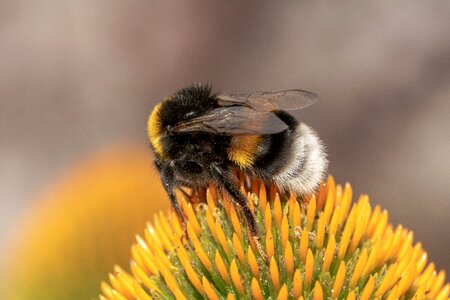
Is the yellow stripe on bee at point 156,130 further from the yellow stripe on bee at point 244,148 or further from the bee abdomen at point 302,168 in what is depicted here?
the bee abdomen at point 302,168

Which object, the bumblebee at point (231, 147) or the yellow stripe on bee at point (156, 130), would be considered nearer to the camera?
the bumblebee at point (231, 147)

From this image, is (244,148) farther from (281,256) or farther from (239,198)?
(281,256)

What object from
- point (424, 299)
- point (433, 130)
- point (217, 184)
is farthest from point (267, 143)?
point (433, 130)

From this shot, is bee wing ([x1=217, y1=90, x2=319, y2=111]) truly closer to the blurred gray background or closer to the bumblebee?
the bumblebee

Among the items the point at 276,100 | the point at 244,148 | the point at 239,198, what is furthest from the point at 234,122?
the point at 276,100

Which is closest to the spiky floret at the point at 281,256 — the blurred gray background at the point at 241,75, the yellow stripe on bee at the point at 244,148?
the yellow stripe on bee at the point at 244,148

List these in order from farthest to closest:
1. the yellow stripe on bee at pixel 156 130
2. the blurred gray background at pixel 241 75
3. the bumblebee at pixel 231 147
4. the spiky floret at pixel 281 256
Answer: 1. the blurred gray background at pixel 241 75
2. the yellow stripe on bee at pixel 156 130
3. the bumblebee at pixel 231 147
4. the spiky floret at pixel 281 256

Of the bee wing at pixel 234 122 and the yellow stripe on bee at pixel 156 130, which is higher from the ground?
the yellow stripe on bee at pixel 156 130
